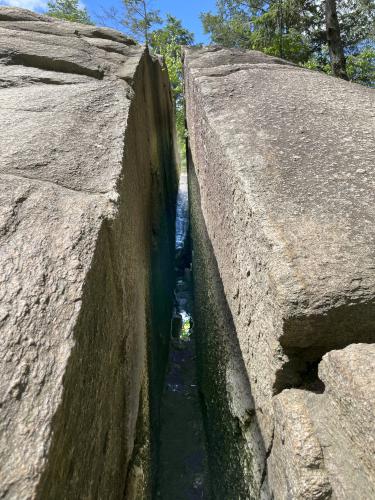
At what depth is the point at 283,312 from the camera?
95 cm

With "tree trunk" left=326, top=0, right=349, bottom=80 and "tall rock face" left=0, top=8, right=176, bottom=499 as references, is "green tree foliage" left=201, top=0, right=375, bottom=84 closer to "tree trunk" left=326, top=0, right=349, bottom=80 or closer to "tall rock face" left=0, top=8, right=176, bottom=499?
"tree trunk" left=326, top=0, right=349, bottom=80

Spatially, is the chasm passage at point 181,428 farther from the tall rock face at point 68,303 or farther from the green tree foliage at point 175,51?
the green tree foliage at point 175,51

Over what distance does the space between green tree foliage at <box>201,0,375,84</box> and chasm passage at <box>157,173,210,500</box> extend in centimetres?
677

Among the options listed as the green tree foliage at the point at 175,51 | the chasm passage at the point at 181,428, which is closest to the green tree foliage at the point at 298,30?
the green tree foliage at the point at 175,51

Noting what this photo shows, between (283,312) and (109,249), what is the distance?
49 cm

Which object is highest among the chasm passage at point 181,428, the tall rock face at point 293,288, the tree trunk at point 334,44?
the tree trunk at point 334,44

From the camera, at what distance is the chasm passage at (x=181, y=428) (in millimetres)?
2256

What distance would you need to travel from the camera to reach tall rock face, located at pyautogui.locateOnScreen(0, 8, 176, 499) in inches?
25.4

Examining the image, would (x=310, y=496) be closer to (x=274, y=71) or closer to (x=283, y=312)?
(x=283, y=312)

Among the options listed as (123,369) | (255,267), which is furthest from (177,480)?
(255,267)

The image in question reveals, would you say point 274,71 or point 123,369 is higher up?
point 274,71

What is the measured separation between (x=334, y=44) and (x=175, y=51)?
19.0 ft

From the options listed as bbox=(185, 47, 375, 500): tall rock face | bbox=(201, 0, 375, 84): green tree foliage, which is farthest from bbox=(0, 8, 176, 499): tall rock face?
bbox=(201, 0, 375, 84): green tree foliage

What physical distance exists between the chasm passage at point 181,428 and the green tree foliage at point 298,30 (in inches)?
267
